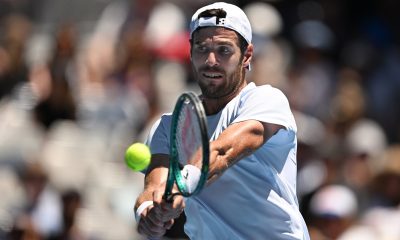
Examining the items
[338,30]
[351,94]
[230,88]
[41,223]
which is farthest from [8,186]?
[230,88]

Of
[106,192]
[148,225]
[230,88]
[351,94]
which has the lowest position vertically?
[106,192]

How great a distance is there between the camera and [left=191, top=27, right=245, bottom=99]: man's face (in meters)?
6.26

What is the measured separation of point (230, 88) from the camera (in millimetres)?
6402

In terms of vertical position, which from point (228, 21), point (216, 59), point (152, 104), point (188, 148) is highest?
point (228, 21)

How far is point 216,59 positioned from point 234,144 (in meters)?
0.59

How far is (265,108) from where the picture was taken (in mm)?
6133

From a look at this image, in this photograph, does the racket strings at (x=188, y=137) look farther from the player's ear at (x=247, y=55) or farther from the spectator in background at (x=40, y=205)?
the spectator in background at (x=40, y=205)

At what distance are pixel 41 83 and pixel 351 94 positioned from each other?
361 centimetres

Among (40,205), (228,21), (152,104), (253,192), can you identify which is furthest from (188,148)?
(152,104)

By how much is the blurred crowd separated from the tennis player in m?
4.20

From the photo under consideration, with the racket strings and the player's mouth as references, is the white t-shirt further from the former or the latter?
the racket strings

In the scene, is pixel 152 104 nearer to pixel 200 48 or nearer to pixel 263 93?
pixel 200 48

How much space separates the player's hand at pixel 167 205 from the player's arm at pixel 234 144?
19cm

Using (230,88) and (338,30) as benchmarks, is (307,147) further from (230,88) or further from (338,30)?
(230,88)
